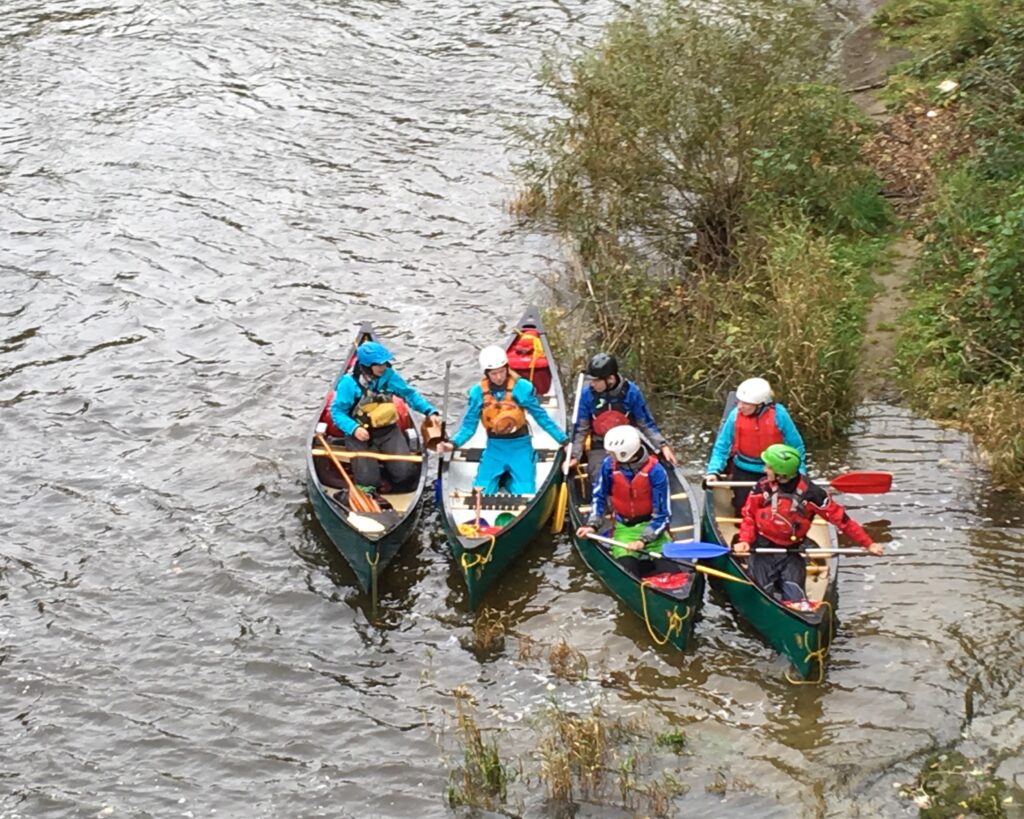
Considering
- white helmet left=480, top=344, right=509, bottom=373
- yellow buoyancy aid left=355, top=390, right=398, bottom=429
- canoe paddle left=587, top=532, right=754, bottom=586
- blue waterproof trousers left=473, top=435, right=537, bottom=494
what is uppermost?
white helmet left=480, top=344, right=509, bottom=373

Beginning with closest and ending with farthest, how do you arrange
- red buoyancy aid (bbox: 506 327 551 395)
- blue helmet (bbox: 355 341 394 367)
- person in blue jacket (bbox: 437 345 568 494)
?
person in blue jacket (bbox: 437 345 568 494), blue helmet (bbox: 355 341 394 367), red buoyancy aid (bbox: 506 327 551 395)

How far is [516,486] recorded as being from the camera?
1259 cm

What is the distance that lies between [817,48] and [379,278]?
253 inches

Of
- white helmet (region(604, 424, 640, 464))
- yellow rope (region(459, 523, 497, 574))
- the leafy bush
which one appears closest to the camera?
white helmet (region(604, 424, 640, 464))

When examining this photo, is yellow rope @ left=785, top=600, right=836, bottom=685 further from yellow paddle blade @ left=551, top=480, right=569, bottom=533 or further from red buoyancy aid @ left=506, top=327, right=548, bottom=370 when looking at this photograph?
red buoyancy aid @ left=506, top=327, right=548, bottom=370

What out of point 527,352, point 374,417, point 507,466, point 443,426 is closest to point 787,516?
point 507,466

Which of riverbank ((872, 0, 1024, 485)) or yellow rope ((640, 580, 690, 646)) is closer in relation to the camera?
yellow rope ((640, 580, 690, 646))

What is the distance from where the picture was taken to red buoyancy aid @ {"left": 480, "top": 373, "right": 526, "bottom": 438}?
1255cm

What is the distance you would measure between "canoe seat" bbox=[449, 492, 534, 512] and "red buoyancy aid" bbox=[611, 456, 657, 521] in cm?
98

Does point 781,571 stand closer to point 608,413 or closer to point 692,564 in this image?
point 692,564

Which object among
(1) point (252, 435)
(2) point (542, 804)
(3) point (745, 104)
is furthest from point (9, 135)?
(2) point (542, 804)

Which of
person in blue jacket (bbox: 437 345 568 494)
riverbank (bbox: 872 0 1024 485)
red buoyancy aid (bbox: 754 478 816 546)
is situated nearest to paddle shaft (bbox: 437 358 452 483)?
person in blue jacket (bbox: 437 345 568 494)

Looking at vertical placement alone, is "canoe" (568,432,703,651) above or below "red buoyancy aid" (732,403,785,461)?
below

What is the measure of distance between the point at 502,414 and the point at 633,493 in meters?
1.77
